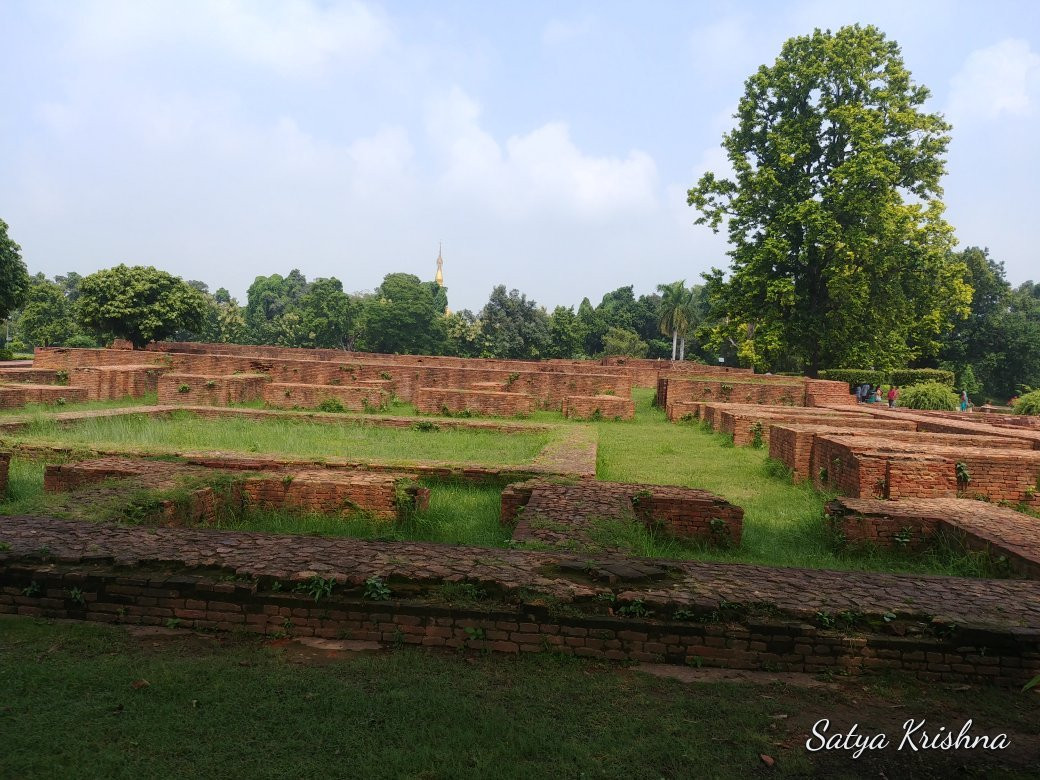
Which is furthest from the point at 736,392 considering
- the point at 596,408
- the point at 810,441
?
the point at 810,441

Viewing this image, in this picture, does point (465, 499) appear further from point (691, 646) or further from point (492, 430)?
point (492, 430)

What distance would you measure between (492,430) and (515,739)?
8.12 m

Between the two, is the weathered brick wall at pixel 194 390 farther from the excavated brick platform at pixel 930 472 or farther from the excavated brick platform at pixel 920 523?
the excavated brick platform at pixel 920 523

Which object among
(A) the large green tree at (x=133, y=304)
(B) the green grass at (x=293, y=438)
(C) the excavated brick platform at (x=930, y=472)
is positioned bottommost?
(B) the green grass at (x=293, y=438)

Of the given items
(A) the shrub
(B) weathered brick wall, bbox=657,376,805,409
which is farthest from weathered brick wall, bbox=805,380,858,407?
(A) the shrub

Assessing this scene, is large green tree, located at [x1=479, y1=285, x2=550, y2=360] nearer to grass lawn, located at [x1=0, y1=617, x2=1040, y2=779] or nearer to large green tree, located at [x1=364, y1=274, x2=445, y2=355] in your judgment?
large green tree, located at [x1=364, y1=274, x2=445, y2=355]

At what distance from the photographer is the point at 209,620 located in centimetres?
288

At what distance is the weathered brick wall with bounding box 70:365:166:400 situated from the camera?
524 inches

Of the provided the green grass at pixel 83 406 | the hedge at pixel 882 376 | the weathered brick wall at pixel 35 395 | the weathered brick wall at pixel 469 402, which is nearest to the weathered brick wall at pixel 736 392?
the weathered brick wall at pixel 469 402

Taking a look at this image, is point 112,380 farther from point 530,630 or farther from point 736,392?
point 530,630

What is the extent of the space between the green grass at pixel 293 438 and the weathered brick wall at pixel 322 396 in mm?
2559

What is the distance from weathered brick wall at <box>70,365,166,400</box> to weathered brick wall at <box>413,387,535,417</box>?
19.5ft

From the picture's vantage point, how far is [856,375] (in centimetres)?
2017

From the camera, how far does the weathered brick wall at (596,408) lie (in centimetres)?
1315
